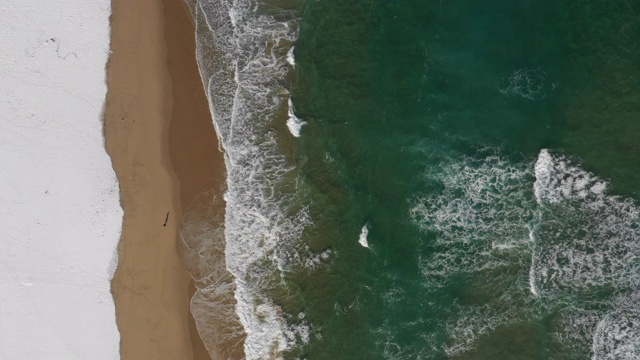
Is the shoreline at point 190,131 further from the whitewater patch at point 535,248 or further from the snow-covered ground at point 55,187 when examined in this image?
A: the whitewater patch at point 535,248

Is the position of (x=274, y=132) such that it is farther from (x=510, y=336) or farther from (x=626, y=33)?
(x=626, y=33)

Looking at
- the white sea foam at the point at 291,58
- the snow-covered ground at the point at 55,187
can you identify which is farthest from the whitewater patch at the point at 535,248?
the snow-covered ground at the point at 55,187

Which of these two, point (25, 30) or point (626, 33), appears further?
point (25, 30)

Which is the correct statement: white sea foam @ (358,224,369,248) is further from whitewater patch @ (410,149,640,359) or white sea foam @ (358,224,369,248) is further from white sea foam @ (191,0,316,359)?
whitewater patch @ (410,149,640,359)

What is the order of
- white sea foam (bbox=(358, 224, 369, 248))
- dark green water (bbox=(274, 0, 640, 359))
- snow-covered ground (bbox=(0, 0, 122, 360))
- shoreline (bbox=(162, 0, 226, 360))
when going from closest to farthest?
1. dark green water (bbox=(274, 0, 640, 359))
2. white sea foam (bbox=(358, 224, 369, 248))
3. shoreline (bbox=(162, 0, 226, 360))
4. snow-covered ground (bbox=(0, 0, 122, 360))

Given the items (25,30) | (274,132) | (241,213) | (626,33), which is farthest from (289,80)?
(626,33)

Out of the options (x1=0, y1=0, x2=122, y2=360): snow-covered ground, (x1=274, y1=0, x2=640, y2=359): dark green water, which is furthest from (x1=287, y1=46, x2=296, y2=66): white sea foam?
(x1=0, y1=0, x2=122, y2=360): snow-covered ground
